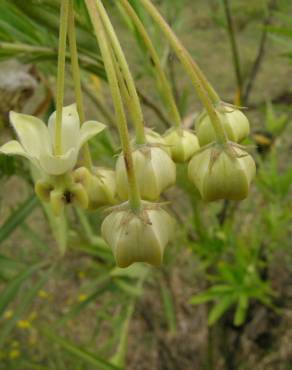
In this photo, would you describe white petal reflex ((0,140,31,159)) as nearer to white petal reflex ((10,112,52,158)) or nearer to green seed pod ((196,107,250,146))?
white petal reflex ((10,112,52,158))

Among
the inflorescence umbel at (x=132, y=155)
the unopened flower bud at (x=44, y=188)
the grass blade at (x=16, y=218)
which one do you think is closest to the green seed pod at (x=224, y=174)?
the inflorescence umbel at (x=132, y=155)

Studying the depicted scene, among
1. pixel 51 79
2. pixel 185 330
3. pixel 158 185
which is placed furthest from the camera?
pixel 185 330

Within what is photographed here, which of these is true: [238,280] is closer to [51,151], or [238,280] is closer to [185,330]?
[185,330]

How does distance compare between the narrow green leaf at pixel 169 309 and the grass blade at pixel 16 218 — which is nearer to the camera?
the grass blade at pixel 16 218

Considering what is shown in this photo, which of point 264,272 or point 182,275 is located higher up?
point 264,272

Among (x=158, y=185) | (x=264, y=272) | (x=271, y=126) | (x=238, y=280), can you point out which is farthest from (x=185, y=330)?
(x=158, y=185)

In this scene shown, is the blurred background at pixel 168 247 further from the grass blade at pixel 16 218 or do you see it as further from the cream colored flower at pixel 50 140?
the cream colored flower at pixel 50 140
